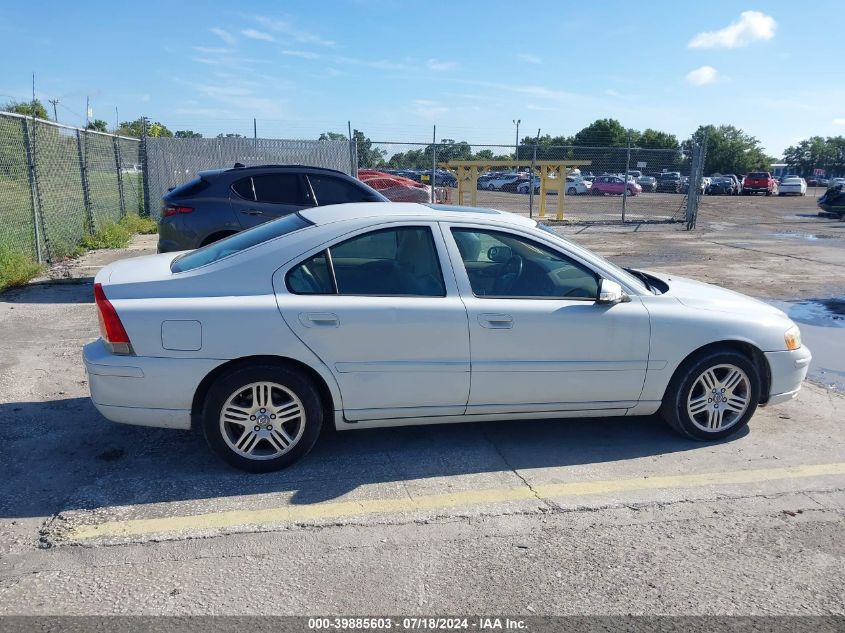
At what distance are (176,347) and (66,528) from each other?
1.05 meters

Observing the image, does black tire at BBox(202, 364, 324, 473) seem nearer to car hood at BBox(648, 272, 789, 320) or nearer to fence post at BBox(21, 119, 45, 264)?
car hood at BBox(648, 272, 789, 320)

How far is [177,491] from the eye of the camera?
3941 mm

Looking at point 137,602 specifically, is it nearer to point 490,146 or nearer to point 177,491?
point 177,491

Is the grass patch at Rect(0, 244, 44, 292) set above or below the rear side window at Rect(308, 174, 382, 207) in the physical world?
below

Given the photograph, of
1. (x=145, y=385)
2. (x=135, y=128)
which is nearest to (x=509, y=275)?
(x=145, y=385)

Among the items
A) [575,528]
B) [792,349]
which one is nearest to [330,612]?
[575,528]

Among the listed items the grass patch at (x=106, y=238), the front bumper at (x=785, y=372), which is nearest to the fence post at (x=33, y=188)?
the grass patch at (x=106, y=238)

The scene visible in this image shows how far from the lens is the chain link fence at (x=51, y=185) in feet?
32.1

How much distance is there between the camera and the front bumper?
4773 mm

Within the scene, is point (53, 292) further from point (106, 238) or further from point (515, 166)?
point (515, 166)

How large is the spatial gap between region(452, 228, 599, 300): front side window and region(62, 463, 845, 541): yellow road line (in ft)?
3.87

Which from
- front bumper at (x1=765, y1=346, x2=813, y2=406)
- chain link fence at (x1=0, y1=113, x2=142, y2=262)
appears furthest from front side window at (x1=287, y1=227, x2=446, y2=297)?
chain link fence at (x1=0, y1=113, x2=142, y2=262)

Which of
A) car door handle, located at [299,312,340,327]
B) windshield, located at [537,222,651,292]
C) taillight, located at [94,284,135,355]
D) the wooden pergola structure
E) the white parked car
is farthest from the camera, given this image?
the white parked car

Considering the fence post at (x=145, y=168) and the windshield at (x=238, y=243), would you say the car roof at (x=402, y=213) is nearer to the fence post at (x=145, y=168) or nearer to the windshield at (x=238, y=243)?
the windshield at (x=238, y=243)
